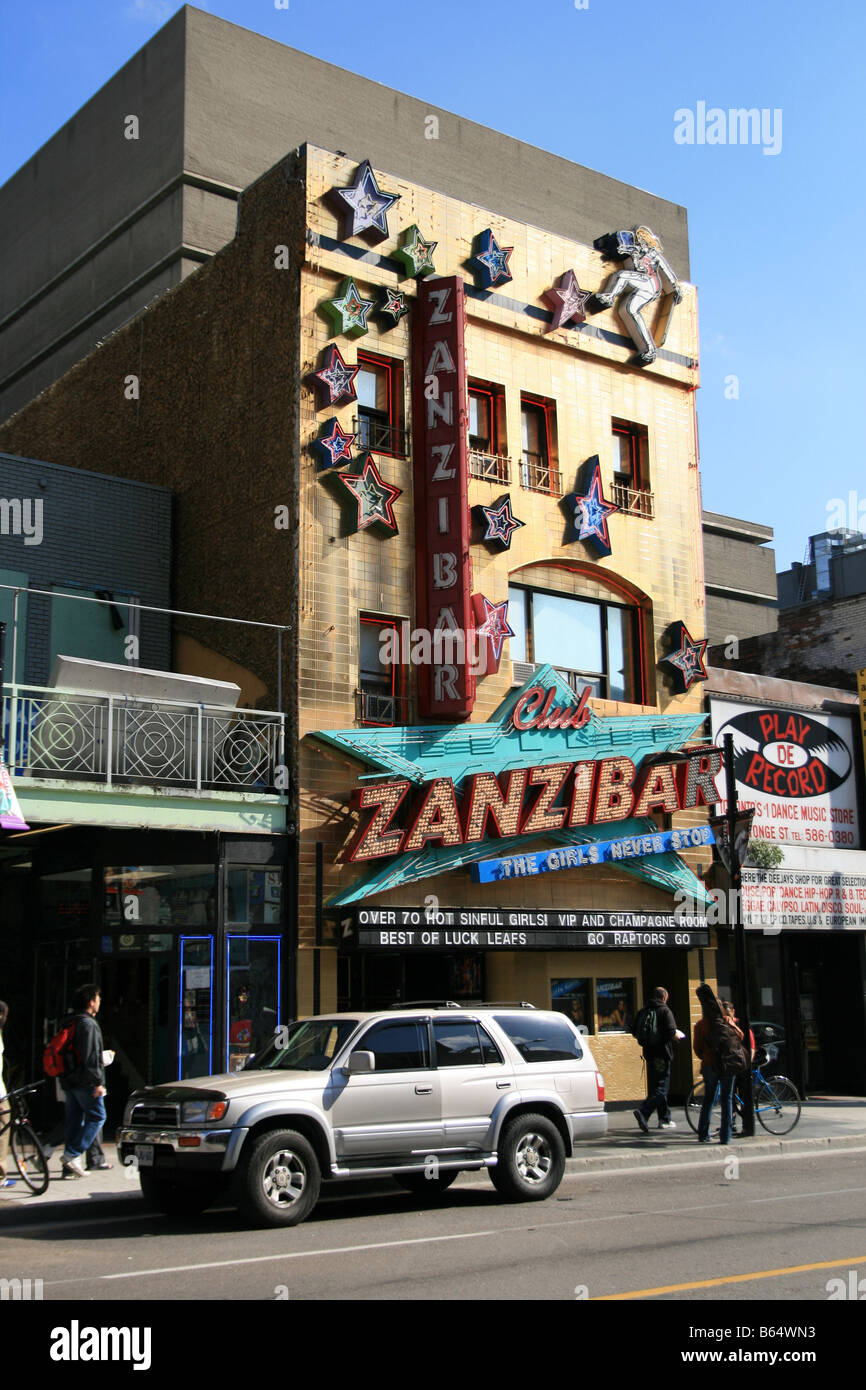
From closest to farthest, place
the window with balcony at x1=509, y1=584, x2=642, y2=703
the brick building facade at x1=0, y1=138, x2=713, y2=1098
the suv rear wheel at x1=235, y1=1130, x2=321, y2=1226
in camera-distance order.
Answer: the suv rear wheel at x1=235, y1=1130, x2=321, y2=1226 → the brick building facade at x1=0, y1=138, x2=713, y2=1098 → the window with balcony at x1=509, y1=584, x2=642, y2=703

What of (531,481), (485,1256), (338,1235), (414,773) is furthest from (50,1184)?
(531,481)

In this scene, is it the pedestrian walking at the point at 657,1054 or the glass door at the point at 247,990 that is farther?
the pedestrian walking at the point at 657,1054

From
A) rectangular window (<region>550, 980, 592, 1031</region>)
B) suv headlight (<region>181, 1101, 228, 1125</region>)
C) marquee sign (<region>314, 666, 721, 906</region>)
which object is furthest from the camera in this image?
rectangular window (<region>550, 980, 592, 1031</region>)

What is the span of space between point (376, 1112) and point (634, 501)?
14.4 meters

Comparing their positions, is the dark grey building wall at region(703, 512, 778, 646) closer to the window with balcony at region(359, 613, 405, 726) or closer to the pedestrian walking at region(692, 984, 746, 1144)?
the window with balcony at region(359, 613, 405, 726)

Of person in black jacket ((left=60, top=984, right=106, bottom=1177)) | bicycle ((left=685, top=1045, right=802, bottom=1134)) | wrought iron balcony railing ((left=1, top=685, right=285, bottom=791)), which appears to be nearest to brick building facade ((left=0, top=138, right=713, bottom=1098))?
wrought iron balcony railing ((left=1, top=685, right=285, bottom=791))

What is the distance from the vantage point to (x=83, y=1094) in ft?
47.0

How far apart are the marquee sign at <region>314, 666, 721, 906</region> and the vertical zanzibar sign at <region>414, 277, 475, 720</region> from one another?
0.81m

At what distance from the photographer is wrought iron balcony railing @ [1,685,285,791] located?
17.2m

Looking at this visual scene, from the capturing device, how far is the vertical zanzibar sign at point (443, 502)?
1973cm

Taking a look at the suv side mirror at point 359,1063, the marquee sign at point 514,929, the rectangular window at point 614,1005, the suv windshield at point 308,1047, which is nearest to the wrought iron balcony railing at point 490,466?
the marquee sign at point 514,929

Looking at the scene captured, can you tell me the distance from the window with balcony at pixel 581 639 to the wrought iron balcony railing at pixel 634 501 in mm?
1681

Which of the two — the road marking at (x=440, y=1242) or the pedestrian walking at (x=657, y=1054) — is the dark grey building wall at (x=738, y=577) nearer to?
the pedestrian walking at (x=657, y=1054)

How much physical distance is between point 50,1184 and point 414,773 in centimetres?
750
